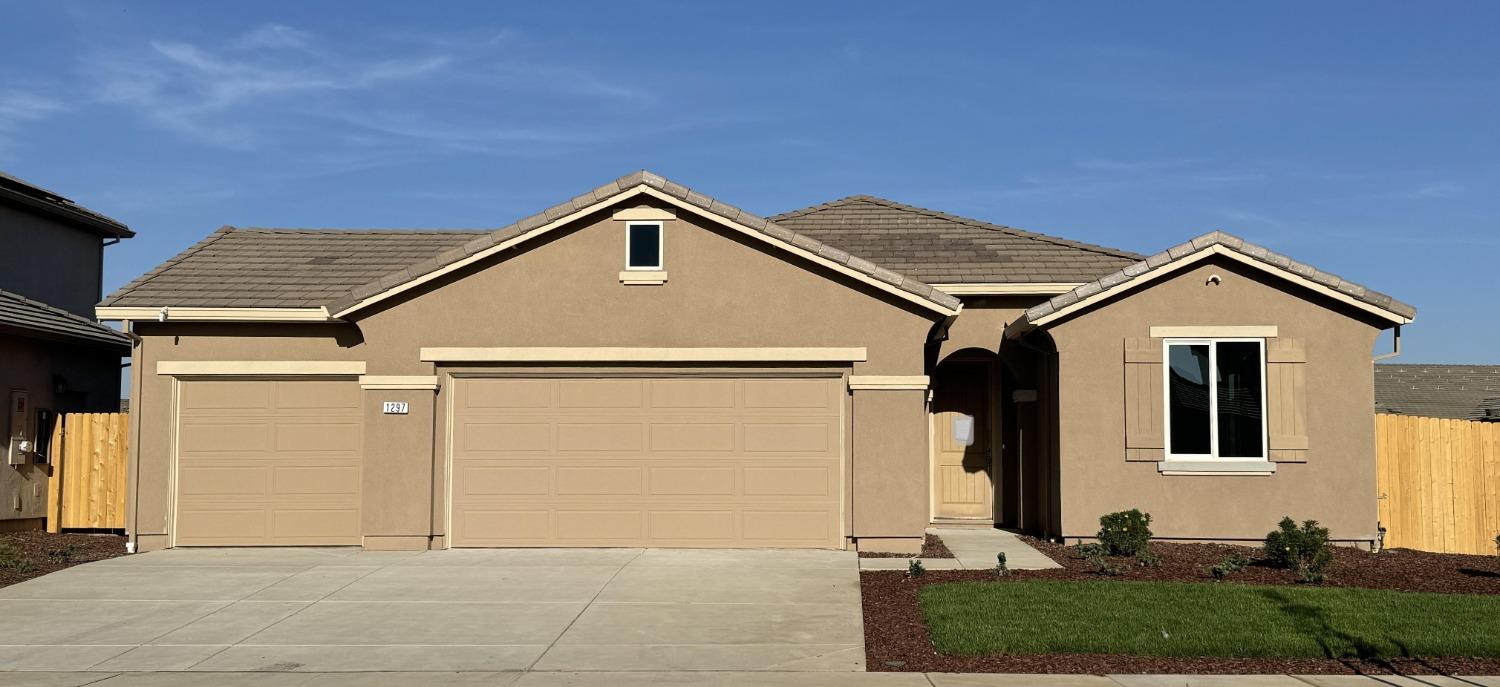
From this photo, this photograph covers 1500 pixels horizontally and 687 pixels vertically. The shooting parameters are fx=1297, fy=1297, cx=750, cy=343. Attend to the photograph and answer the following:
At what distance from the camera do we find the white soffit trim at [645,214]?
14.9 meters

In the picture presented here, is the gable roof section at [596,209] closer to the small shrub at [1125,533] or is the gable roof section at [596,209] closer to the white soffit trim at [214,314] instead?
the white soffit trim at [214,314]

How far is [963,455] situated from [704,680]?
9743 mm

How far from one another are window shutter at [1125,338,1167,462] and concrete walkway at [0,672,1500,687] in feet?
20.5

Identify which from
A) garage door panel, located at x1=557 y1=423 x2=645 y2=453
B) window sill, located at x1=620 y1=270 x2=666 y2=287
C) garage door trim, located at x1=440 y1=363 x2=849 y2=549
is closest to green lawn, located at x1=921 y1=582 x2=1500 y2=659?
garage door trim, located at x1=440 y1=363 x2=849 y2=549

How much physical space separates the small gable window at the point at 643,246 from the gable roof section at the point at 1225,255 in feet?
14.6

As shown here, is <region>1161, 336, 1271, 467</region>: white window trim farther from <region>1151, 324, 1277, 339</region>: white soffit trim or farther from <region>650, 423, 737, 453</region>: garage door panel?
<region>650, 423, 737, 453</region>: garage door panel

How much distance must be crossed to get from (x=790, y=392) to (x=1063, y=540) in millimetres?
3652

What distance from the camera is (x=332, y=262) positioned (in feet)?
56.7

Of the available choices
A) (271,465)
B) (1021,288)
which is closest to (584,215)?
(271,465)

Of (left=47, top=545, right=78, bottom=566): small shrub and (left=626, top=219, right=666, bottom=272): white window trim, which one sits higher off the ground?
(left=626, top=219, right=666, bottom=272): white window trim

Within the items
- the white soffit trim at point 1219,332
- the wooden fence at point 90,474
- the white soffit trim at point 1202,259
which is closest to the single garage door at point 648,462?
the white soffit trim at point 1202,259

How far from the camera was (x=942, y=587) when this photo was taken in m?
11.8

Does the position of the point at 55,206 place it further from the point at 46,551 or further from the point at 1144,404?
the point at 1144,404

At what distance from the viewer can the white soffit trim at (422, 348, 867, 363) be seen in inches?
580
